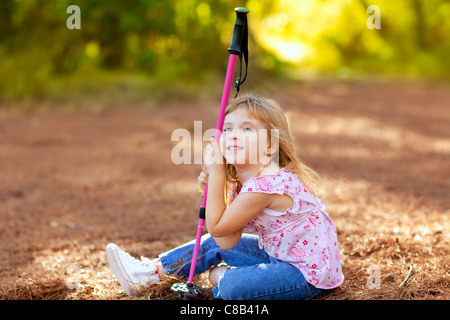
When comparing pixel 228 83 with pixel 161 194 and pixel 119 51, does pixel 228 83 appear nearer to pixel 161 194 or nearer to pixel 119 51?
pixel 161 194

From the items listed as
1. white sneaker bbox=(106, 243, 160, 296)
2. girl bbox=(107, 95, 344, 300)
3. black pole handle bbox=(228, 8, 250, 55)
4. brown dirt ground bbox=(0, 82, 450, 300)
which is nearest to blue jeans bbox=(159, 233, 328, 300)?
girl bbox=(107, 95, 344, 300)

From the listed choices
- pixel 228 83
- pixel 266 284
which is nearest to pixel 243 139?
pixel 228 83

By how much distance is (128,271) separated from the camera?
266 centimetres

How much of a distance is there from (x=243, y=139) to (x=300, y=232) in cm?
49

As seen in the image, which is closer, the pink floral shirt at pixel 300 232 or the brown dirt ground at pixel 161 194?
the pink floral shirt at pixel 300 232

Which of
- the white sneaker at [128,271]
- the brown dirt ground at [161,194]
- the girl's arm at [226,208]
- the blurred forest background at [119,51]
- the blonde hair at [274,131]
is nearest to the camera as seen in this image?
the girl's arm at [226,208]

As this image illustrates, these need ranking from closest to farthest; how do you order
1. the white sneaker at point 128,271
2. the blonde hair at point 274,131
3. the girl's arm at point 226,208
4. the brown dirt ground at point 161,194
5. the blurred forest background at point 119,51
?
the girl's arm at point 226,208, the blonde hair at point 274,131, the white sneaker at point 128,271, the brown dirt ground at point 161,194, the blurred forest background at point 119,51

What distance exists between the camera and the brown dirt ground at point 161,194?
2.86 metres

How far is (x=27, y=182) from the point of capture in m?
5.24

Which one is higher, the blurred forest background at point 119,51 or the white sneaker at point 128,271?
the blurred forest background at point 119,51

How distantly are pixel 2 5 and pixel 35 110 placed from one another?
7.86 ft

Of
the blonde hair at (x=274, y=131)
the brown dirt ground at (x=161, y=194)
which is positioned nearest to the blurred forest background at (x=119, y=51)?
the brown dirt ground at (x=161, y=194)

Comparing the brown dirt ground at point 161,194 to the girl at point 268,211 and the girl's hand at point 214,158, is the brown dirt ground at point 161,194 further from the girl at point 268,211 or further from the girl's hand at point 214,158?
the girl's hand at point 214,158
